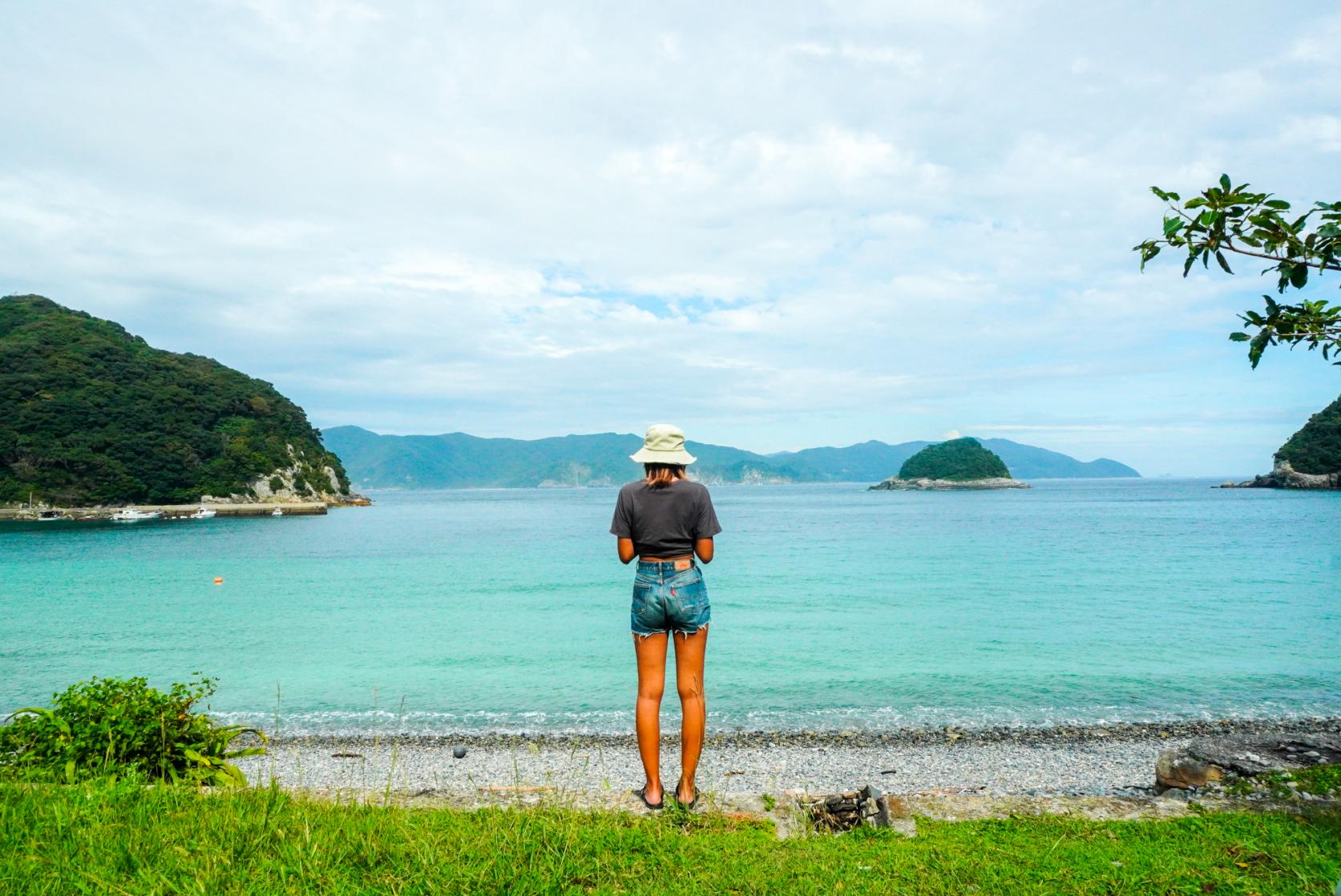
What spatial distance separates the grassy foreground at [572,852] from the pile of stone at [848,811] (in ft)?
0.79

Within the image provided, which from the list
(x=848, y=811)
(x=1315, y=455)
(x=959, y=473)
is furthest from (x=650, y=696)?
(x=959, y=473)

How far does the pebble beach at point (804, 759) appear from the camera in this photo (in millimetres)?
9219

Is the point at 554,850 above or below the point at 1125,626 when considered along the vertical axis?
above

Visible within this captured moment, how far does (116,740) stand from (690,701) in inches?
168

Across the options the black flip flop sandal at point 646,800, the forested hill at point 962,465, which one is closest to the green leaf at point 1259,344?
the black flip flop sandal at point 646,800

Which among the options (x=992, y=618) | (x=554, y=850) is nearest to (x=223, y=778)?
(x=554, y=850)

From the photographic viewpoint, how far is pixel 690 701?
4910 mm

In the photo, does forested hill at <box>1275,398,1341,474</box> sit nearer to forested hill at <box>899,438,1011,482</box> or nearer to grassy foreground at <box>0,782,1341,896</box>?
forested hill at <box>899,438,1011,482</box>

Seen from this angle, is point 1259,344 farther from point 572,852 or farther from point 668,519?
point 572,852

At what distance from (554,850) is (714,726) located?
9.14 meters

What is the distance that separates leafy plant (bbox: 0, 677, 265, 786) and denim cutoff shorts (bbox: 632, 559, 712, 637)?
10.6 ft

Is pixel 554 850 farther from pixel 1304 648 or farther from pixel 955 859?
pixel 1304 648

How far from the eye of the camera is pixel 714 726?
40.5 feet

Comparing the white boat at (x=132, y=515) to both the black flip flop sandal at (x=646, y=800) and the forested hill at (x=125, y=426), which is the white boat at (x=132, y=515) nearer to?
the forested hill at (x=125, y=426)
